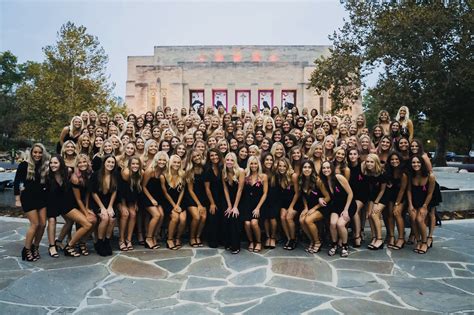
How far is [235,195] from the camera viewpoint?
7145 mm

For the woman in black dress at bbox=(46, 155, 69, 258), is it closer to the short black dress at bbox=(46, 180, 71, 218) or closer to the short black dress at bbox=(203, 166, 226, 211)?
the short black dress at bbox=(46, 180, 71, 218)

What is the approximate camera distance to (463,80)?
60.4 feet

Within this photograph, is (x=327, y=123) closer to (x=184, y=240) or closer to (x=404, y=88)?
(x=184, y=240)

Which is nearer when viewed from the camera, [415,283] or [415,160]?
[415,283]

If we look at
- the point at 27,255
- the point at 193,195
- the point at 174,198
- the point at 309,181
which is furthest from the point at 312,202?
the point at 27,255

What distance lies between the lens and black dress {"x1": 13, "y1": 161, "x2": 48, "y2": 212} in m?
6.17

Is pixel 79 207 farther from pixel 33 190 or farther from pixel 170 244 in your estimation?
pixel 170 244

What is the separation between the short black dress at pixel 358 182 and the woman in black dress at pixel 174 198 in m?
2.90

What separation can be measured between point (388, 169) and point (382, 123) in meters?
1.90

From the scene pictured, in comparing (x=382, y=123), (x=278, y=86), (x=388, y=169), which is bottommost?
(x=388, y=169)

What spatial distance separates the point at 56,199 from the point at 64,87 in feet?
55.2

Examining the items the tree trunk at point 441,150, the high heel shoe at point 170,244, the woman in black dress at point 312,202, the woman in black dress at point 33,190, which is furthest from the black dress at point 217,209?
the tree trunk at point 441,150

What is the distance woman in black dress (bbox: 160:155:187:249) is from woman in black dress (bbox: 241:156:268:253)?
1.07m

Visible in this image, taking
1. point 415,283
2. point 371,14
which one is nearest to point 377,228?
point 415,283
